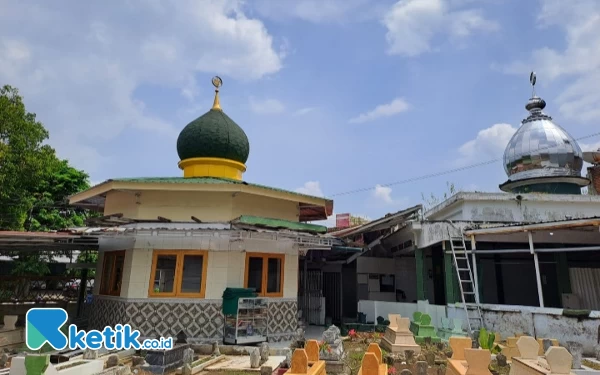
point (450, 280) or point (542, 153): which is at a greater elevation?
point (542, 153)

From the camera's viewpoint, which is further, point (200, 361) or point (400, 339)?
point (400, 339)

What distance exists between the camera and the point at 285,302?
40.7 ft

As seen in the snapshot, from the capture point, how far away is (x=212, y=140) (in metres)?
13.9

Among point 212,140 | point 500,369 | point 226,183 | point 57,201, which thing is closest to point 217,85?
point 212,140

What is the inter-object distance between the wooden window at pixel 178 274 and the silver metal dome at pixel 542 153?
1396cm

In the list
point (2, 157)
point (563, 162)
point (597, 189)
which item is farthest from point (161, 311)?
point (597, 189)

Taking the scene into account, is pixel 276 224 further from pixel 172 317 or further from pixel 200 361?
pixel 200 361

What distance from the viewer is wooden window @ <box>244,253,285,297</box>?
39.4 ft

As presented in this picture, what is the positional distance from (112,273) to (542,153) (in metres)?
17.3

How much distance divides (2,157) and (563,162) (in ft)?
75.1

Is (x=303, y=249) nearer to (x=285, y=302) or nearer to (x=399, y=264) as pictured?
(x=285, y=302)

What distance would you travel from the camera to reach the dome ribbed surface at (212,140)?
1396cm

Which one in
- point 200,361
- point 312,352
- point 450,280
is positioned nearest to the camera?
point 312,352

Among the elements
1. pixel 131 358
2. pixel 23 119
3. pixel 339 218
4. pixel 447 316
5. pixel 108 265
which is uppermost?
pixel 23 119
